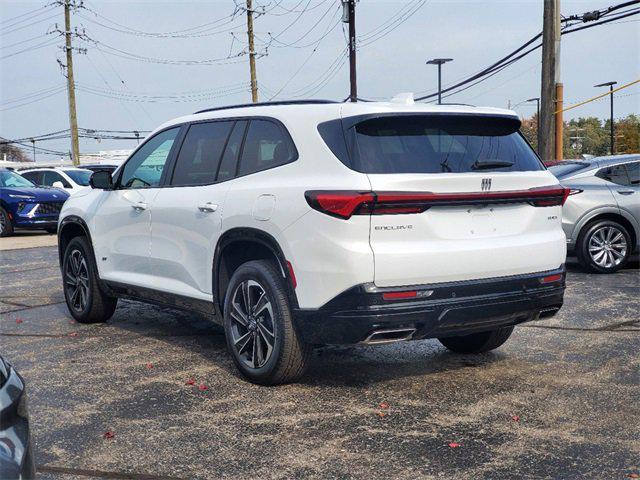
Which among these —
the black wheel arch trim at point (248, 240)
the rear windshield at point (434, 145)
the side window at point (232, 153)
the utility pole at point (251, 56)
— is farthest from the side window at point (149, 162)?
the utility pole at point (251, 56)

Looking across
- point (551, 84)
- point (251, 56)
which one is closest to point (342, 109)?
point (551, 84)

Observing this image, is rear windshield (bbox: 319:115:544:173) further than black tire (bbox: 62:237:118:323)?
No

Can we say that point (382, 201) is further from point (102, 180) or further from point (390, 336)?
point (102, 180)

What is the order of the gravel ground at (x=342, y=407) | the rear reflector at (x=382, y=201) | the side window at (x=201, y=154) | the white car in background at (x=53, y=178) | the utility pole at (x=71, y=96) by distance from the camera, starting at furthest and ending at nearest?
1. the utility pole at (x=71, y=96)
2. the white car in background at (x=53, y=178)
3. the side window at (x=201, y=154)
4. the rear reflector at (x=382, y=201)
5. the gravel ground at (x=342, y=407)

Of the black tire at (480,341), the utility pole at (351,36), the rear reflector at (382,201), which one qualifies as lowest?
the black tire at (480,341)

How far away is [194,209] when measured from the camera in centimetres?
616

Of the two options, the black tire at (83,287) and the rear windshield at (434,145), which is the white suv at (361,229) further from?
the black tire at (83,287)

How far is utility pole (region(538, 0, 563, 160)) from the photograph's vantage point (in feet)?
63.0

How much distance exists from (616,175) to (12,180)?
15708 mm

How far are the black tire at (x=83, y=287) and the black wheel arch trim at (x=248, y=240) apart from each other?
223 cm

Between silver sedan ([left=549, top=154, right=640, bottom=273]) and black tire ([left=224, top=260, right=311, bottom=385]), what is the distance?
21.1 feet

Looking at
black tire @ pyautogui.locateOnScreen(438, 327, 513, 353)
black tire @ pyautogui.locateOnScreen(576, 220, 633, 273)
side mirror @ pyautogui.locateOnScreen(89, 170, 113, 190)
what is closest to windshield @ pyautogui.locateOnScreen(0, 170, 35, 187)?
side mirror @ pyautogui.locateOnScreen(89, 170, 113, 190)

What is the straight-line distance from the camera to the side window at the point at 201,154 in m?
6.19

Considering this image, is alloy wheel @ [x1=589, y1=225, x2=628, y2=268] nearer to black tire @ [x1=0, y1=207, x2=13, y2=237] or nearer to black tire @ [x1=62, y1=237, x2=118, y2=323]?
black tire @ [x1=62, y1=237, x2=118, y2=323]
